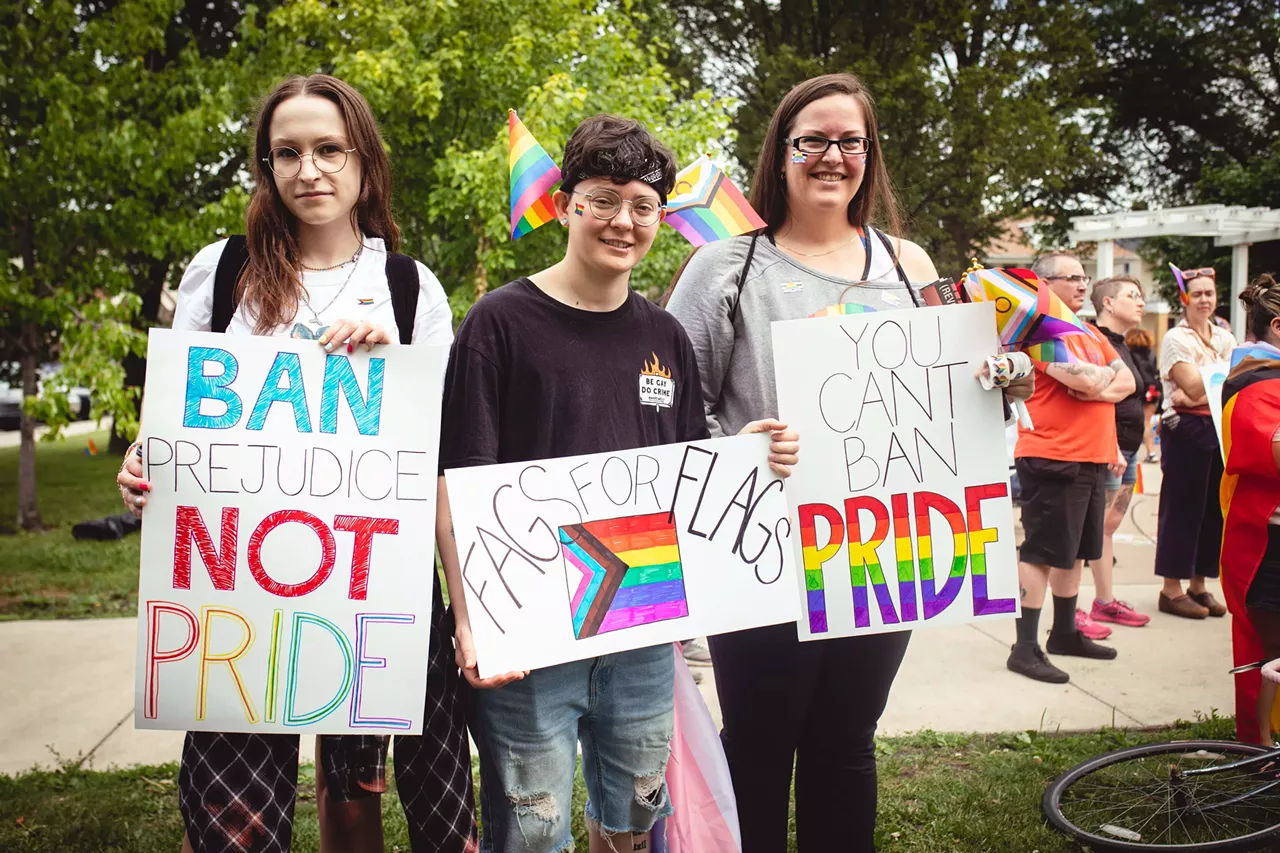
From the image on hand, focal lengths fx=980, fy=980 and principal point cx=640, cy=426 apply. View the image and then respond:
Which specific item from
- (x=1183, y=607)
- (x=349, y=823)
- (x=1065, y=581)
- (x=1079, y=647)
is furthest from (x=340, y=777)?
(x=1183, y=607)

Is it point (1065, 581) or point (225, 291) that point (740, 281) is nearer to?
point (225, 291)

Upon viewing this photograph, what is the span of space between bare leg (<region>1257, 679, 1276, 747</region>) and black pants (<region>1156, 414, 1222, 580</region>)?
2511 mm

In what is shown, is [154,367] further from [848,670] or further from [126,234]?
[126,234]

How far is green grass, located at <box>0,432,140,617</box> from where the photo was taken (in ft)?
19.0

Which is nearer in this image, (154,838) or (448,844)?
(448,844)

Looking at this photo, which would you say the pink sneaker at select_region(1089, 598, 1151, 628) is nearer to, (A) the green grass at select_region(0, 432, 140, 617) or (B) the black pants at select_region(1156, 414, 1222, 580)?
(B) the black pants at select_region(1156, 414, 1222, 580)

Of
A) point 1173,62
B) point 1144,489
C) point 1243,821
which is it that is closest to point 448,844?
point 1243,821

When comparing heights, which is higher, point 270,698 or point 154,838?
point 270,698

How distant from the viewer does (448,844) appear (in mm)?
1966

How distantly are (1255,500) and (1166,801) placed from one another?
0.95 meters

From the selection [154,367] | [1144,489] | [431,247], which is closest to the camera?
[154,367]

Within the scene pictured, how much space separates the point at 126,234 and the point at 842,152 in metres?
7.30

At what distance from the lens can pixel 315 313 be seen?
6.38 feet

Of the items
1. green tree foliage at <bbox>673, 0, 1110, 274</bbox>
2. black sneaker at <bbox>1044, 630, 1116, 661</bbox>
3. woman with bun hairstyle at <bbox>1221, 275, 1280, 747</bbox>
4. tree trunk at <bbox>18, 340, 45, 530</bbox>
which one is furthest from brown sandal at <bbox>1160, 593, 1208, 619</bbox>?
green tree foliage at <bbox>673, 0, 1110, 274</bbox>
